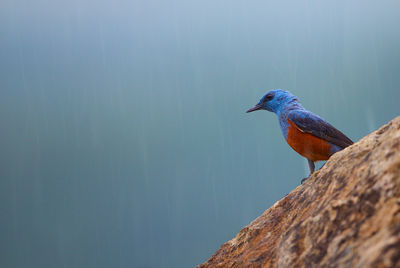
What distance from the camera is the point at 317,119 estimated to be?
6.61 m

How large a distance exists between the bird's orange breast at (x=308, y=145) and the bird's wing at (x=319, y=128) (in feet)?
0.25

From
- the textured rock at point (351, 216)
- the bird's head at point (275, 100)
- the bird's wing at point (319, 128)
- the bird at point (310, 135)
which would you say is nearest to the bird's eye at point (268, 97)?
the bird's head at point (275, 100)

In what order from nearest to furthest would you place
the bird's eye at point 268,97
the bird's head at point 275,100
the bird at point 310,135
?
the bird at point 310,135 < the bird's head at point 275,100 < the bird's eye at point 268,97

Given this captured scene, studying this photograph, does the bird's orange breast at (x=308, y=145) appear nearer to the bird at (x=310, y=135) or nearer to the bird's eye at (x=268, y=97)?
the bird at (x=310, y=135)

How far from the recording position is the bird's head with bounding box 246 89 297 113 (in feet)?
24.2

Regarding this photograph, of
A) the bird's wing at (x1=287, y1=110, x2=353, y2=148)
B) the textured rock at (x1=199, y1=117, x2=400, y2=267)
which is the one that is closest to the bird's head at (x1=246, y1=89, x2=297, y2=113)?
the bird's wing at (x1=287, y1=110, x2=353, y2=148)

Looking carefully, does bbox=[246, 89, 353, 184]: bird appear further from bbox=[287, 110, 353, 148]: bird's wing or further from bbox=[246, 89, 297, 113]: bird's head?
bbox=[246, 89, 297, 113]: bird's head

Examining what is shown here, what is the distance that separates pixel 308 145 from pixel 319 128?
384 millimetres

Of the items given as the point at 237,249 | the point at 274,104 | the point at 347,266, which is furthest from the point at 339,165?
the point at 274,104

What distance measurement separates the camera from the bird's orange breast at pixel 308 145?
21.0ft

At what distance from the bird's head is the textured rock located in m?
4.45

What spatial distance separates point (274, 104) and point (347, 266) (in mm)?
6148

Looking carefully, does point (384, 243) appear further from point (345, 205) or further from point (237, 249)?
point (237, 249)

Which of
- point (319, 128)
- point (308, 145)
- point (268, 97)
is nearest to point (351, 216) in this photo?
point (308, 145)
